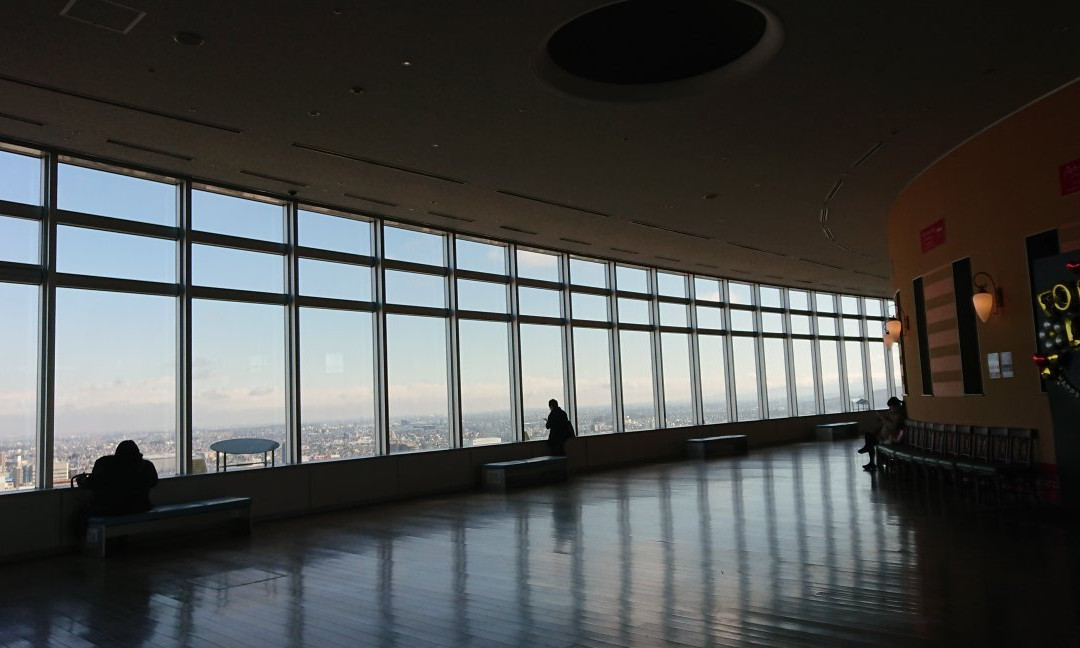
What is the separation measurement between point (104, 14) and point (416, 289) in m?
6.63

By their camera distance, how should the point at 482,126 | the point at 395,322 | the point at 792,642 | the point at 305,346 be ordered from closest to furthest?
1. the point at 792,642
2. the point at 482,126
3. the point at 305,346
4. the point at 395,322

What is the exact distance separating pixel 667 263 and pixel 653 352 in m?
1.87

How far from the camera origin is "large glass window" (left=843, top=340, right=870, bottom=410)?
21.2 meters

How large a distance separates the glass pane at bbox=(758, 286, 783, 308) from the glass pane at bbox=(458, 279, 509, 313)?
856cm

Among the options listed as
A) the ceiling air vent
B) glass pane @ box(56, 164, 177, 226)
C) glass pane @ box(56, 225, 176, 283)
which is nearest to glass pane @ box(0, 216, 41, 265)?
glass pane @ box(56, 225, 176, 283)

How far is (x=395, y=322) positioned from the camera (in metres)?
11.2

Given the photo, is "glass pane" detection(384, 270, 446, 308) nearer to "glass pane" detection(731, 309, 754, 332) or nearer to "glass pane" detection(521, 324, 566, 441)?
"glass pane" detection(521, 324, 566, 441)

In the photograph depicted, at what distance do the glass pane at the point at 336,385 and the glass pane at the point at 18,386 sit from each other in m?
3.03

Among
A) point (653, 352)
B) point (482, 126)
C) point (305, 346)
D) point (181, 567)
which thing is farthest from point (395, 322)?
point (653, 352)

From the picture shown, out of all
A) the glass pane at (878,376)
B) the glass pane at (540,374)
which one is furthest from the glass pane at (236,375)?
the glass pane at (878,376)

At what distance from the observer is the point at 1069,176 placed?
7020mm

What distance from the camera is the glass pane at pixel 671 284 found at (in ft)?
52.9

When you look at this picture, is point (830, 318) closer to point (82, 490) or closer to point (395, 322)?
point (395, 322)

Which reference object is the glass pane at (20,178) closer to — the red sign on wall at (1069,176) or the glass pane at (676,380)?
the red sign on wall at (1069,176)
